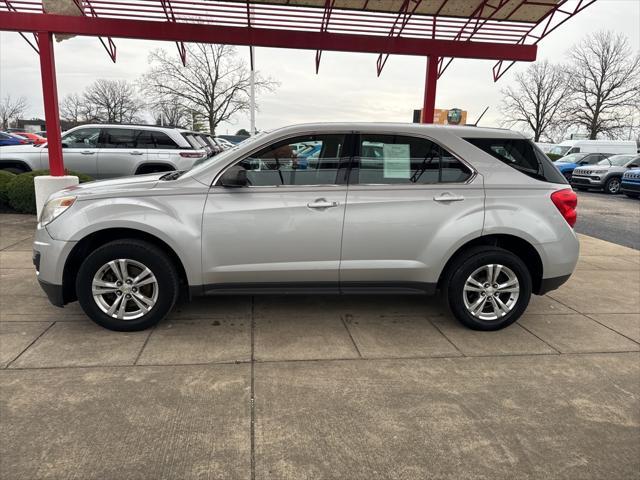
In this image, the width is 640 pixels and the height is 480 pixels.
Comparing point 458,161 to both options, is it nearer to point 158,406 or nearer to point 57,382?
point 158,406

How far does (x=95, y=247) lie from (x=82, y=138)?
7811mm

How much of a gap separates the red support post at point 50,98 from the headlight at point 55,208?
16.6 ft

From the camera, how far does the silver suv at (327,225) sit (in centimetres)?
382

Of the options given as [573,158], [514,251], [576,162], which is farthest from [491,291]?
[573,158]

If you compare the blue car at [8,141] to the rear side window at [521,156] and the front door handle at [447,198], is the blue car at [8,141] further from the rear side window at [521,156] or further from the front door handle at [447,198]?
the rear side window at [521,156]

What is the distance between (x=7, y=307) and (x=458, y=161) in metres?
4.35

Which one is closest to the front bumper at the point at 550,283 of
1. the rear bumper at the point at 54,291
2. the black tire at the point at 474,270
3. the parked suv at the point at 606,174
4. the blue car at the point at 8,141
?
the black tire at the point at 474,270

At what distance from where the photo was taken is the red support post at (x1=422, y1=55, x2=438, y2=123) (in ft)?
28.3

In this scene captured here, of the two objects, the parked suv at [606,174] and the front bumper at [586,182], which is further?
the front bumper at [586,182]

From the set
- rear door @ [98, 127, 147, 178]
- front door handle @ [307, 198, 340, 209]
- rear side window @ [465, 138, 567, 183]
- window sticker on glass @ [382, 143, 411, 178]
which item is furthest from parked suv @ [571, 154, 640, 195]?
front door handle @ [307, 198, 340, 209]

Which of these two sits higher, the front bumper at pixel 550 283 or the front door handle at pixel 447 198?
the front door handle at pixel 447 198

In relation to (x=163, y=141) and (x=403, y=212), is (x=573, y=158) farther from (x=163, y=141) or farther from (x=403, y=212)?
(x=403, y=212)

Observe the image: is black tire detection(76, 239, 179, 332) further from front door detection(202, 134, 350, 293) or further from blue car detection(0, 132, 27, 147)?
blue car detection(0, 132, 27, 147)

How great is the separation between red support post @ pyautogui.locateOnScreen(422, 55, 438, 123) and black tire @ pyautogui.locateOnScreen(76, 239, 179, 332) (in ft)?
21.6
